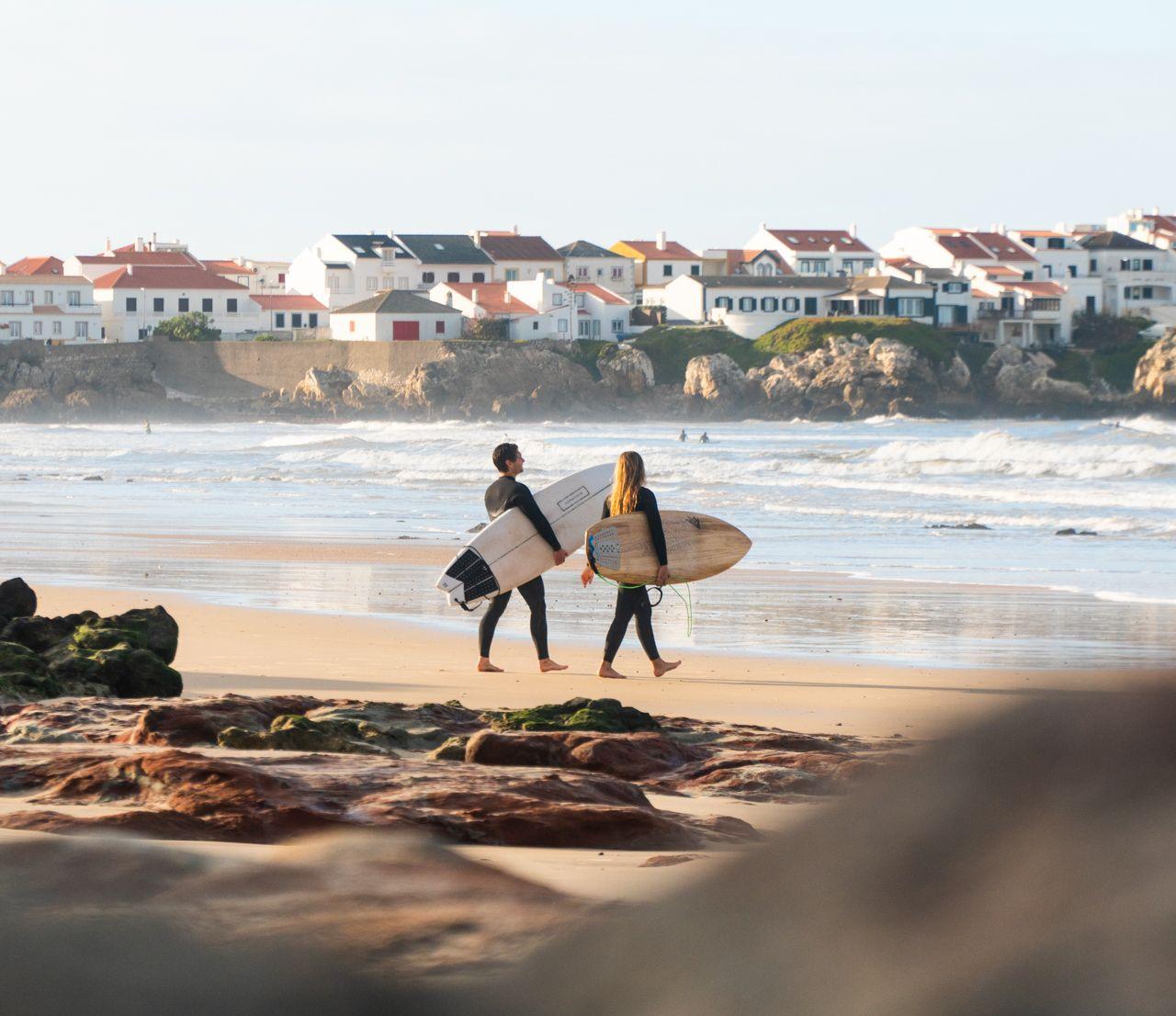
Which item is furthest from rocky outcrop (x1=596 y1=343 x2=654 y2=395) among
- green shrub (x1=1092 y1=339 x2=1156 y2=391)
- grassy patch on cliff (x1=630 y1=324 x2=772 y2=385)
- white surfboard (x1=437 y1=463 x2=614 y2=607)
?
white surfboard (x1=437 y1=463 x2=614 y2=607)

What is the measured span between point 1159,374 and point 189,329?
54869mm

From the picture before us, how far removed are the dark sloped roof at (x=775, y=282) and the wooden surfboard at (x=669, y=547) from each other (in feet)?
286

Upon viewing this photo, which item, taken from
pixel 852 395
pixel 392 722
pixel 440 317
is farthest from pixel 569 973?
pixel 440 317

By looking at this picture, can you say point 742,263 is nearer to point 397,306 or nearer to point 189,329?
point 397,306

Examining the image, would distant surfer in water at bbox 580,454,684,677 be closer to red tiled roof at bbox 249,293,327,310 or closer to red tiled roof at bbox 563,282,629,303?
red tiled roof at bbox 563,282,629,303

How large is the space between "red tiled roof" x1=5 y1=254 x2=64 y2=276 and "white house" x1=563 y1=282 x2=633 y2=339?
31.8 meters

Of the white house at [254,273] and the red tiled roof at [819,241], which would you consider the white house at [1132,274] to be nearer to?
the red tiled roof at [819,241]

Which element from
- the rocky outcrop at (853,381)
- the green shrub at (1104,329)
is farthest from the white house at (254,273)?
the green shrub at (1104,329)

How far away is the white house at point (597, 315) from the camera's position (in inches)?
3784

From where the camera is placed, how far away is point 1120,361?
9319 centimetres

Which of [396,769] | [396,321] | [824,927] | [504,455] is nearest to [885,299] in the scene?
[396,321]

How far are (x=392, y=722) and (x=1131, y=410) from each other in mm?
85059

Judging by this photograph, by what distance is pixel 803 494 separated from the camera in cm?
2778

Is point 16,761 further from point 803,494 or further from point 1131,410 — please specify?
point 1131,410
